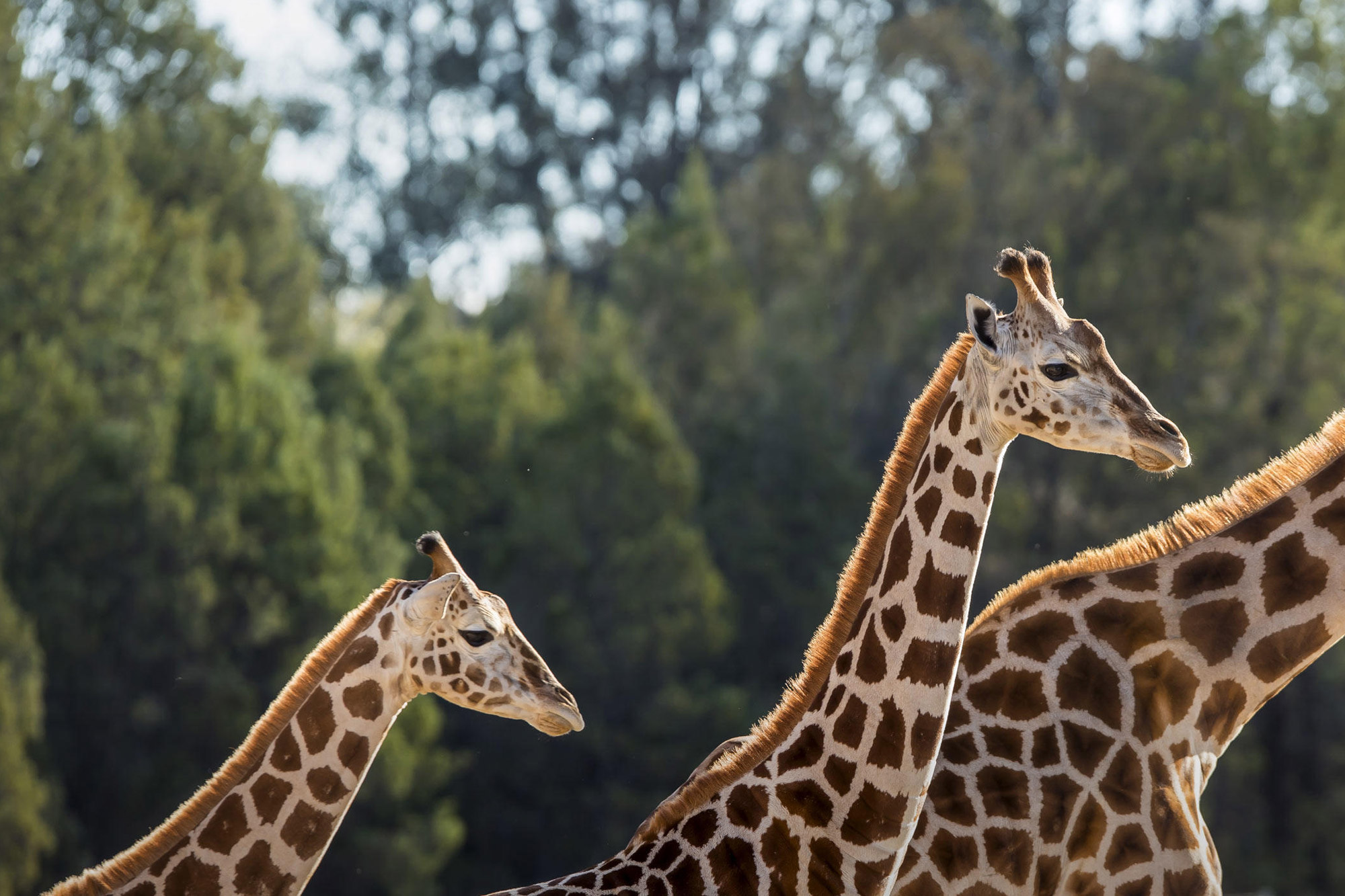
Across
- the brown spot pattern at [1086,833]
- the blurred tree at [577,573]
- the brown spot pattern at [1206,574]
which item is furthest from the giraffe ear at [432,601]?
the blurred tree at [577,573]

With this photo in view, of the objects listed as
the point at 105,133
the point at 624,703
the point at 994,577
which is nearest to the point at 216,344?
the point at 105,133

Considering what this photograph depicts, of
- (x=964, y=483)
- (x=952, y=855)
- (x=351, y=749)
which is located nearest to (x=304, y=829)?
(x=351, y=749)

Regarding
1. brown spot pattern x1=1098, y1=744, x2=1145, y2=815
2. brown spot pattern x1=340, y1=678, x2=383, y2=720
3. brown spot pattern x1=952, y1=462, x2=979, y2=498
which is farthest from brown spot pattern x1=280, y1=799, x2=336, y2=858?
brown spot pattern x1=1098, y1=744, x2=1145, y2=815

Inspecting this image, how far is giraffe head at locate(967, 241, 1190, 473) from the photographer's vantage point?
14.2 feet

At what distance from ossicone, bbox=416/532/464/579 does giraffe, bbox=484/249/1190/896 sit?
111 centimetres

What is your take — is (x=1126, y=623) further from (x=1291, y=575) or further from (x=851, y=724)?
(x=851, y=724)

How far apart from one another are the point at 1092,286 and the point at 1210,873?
20.1 meters

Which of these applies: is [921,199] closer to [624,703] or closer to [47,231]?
[624,703]

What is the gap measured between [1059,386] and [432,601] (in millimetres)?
2111

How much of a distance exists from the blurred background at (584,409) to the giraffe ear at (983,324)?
1441 cm

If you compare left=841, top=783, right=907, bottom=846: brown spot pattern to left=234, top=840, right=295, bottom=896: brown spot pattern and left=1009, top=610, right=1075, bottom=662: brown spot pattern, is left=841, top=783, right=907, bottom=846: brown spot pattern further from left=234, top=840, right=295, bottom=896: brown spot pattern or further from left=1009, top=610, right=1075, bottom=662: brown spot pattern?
left=234, top=840, right=295, bottom=896: brown spot pattern

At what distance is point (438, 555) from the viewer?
17.0ft

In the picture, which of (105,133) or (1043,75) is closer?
(105,133)

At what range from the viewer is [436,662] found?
5.05m
